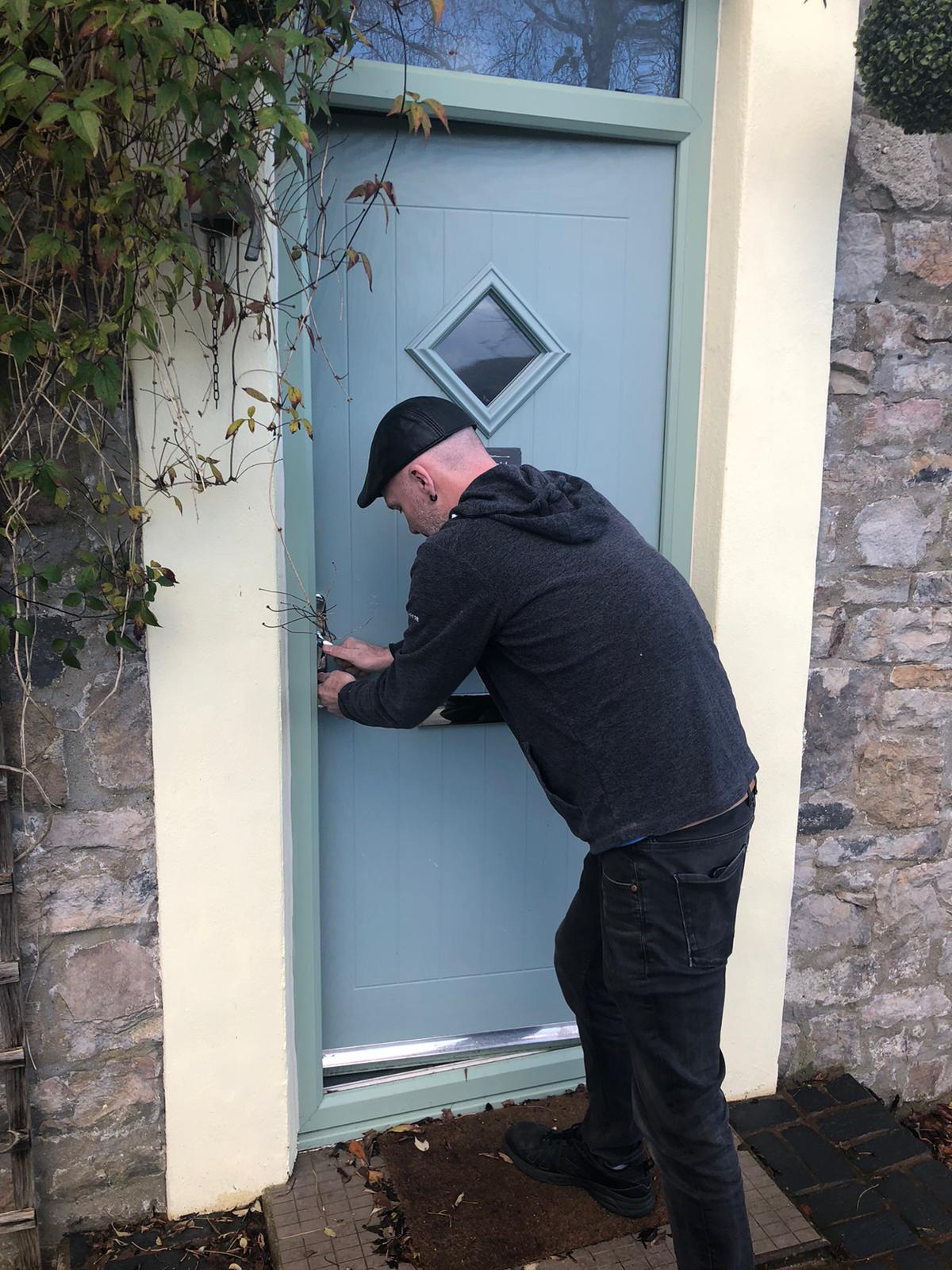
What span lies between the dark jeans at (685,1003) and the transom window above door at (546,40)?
1915 millimetres

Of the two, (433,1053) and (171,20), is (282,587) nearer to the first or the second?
(171,20)

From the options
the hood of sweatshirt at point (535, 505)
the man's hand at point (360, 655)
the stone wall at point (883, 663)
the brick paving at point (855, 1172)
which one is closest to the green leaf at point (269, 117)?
the hood of sweatshirt at point (535, 505)

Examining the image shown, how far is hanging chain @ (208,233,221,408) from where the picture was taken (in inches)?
78.0

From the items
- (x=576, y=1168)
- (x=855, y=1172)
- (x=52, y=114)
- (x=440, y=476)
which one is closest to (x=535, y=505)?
(x=440, y=476)

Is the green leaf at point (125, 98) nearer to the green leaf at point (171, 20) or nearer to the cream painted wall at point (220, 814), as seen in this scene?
the green leaf at point (171, 20)

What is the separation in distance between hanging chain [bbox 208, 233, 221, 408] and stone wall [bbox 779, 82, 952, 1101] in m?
1.66

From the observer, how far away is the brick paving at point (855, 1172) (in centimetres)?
245

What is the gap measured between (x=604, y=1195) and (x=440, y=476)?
1.89 meters

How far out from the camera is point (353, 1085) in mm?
2773

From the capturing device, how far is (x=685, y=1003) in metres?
2.01

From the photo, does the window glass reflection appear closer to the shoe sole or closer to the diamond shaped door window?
the diamond shaped door window

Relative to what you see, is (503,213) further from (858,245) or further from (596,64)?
(858,245)

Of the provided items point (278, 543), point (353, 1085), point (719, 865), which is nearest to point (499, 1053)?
point (353, 1085)

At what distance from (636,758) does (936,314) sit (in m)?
1.68
